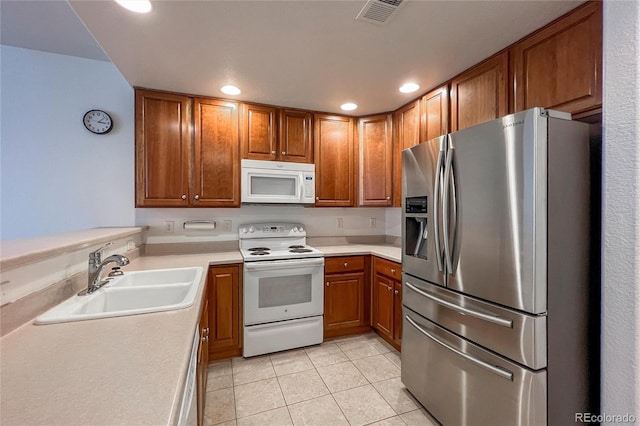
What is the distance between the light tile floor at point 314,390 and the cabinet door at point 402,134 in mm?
1522

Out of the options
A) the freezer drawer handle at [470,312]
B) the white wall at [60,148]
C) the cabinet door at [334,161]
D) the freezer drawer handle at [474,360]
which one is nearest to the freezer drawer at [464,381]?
the freezer drawer handle at [474,360]

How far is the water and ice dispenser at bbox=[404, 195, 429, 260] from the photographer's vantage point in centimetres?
179

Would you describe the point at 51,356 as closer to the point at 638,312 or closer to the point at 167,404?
the point at 167,404

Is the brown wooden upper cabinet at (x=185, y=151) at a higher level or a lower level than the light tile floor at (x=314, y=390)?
higher

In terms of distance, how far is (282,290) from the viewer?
8.03 ft

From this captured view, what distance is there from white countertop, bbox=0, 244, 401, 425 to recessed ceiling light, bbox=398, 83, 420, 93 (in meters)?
2.25

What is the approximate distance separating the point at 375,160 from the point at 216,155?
5.28 ft

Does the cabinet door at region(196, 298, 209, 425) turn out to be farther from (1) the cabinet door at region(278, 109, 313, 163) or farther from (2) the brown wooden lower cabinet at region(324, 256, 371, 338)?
(1) the cabinet door at region(278, 109, 313, 163)

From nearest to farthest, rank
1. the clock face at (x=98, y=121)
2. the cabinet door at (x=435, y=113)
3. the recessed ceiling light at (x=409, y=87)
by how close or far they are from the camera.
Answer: the cabinet door at (x=435, y=113) → the recessed ceiling light at (x=409, y=87) → the clock face at (x=98, y=121)

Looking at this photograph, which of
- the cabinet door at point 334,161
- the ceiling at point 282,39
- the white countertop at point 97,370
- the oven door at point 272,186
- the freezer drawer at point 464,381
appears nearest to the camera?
the white countertop at point 97,370

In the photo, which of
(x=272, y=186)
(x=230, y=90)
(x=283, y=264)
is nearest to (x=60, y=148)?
(x=230, y=90)

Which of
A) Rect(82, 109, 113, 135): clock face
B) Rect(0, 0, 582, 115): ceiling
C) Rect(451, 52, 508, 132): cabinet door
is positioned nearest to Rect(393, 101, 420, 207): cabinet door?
Rect(0, 0, 582, 115): ceiling

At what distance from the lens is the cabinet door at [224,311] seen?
7.35ft

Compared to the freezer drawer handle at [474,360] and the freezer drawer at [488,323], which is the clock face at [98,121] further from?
the freezer drawer handle at [474,360]
